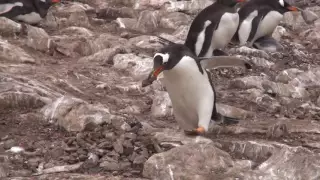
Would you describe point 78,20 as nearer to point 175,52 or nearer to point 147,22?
point 147,22

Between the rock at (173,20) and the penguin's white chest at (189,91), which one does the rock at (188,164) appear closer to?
the penguin's white chest at (189,91)

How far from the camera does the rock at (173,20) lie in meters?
7.92

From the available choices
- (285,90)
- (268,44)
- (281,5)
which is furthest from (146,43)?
(281,5)

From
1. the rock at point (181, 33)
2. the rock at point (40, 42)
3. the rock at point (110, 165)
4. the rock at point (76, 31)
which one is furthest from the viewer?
the rock at point (181, 33)

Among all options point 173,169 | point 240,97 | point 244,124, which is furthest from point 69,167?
point 240,97

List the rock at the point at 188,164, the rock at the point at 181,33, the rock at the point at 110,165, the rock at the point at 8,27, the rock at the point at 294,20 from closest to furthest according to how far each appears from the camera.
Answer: the rock at the point at 188,164 < the rock at the point at 110,165 < the rock at the point at 8,27 < the rock at the point at 181,33 < the rock at the point at 294,20

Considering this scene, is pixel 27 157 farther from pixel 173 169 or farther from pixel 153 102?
pixel 153 102

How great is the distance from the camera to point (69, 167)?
3213 mm

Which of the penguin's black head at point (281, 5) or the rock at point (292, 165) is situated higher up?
the rock at point (292, 165)

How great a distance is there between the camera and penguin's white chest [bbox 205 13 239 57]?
642cm

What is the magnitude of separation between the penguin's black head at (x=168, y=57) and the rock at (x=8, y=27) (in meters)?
3.22

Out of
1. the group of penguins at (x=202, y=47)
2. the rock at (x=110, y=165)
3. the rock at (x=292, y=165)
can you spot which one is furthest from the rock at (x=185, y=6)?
the rock at (x=292, y=165)

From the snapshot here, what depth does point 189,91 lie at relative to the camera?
3906mm

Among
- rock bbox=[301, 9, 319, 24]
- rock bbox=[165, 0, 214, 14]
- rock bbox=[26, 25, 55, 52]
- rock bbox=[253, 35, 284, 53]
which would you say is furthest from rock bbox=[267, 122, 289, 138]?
rock bbox=[301, 9, 319, 24]
